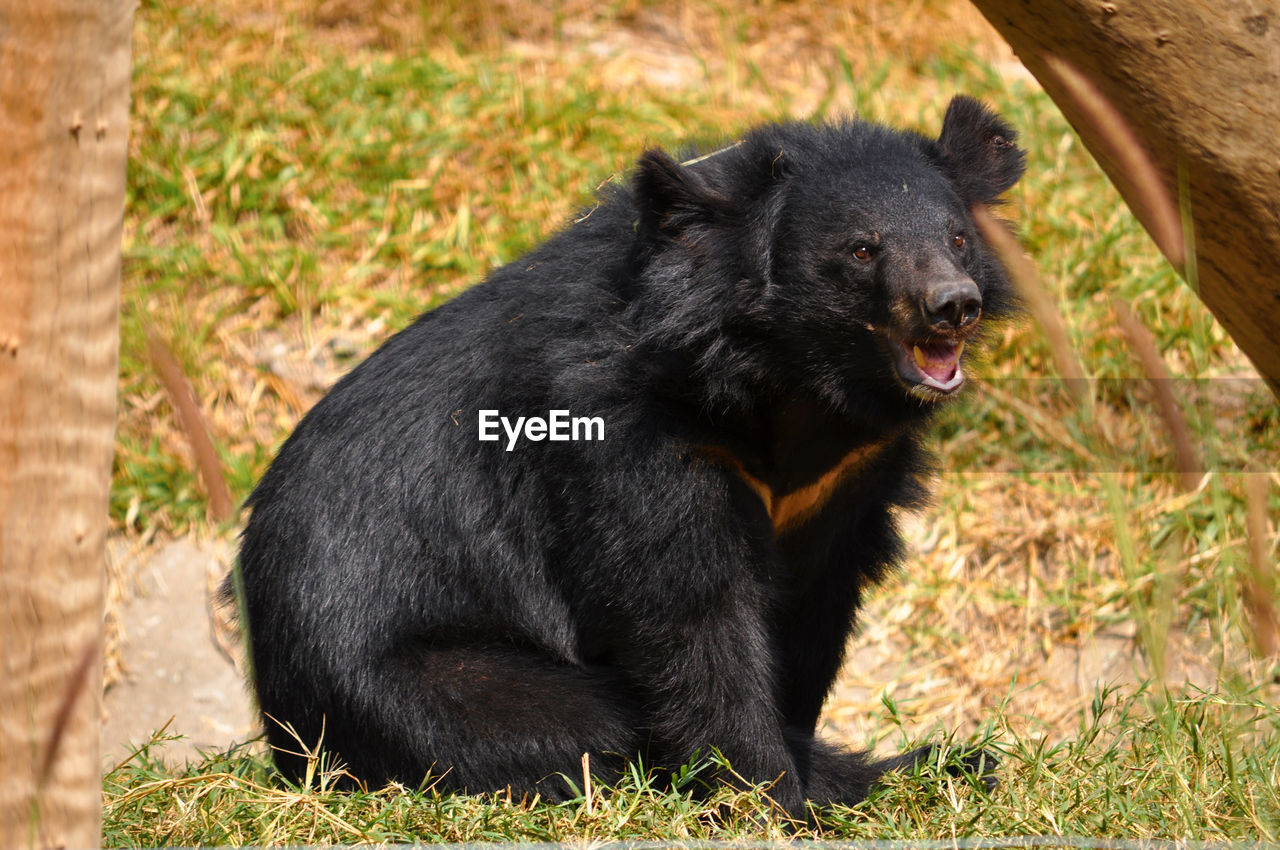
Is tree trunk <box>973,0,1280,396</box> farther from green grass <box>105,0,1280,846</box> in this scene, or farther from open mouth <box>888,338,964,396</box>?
green grass <box>105,0,1280,846</box>

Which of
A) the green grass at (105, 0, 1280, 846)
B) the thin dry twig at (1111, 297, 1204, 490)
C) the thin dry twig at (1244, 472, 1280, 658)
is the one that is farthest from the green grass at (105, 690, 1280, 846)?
the thin dry twig at (1111, 297, 1204, 490)

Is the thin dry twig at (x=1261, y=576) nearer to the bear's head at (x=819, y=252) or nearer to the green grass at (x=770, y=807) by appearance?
the green grass at (x=770, y=807)

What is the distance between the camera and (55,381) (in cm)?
202

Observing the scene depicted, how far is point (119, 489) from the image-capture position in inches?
Result: 243

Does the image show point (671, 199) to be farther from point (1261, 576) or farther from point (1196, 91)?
point (1261, 576)

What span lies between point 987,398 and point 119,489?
4.27 meters

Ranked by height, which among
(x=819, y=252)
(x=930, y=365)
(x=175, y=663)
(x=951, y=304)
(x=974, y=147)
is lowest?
(x=175, y=663)

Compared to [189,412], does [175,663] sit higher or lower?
lower

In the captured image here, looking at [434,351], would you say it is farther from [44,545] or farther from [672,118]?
[672,118]

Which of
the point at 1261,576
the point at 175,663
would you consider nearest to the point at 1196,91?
the point at 1261,576

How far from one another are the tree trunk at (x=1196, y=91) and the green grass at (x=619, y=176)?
1003mm

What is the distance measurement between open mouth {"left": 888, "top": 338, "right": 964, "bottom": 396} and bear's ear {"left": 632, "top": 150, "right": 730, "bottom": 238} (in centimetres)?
59

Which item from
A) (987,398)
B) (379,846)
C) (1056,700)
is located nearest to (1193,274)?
(379,846)

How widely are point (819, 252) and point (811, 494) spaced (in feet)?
2.27
